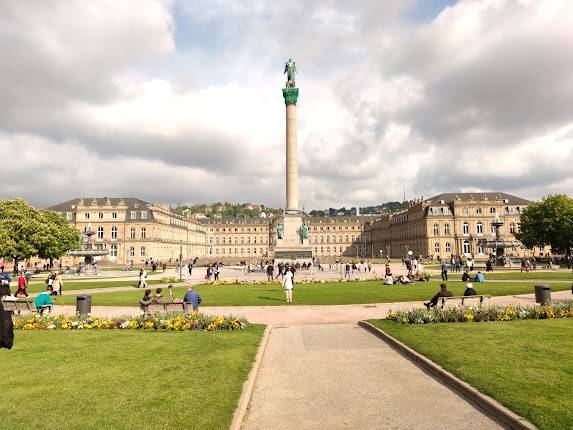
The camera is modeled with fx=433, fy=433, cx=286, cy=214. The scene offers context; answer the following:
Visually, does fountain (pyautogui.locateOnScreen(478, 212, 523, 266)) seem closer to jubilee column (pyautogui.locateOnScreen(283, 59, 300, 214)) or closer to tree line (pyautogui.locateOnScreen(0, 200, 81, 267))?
jubilee column (pyautogui.locateOnScreen(283, 59, 300, 214))

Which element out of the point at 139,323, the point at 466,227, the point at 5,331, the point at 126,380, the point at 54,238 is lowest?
the point at 126,380

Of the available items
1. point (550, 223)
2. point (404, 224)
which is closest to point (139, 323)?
point (550, 223)

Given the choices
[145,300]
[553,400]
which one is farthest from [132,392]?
[145,300]

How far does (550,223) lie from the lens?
3024 inches

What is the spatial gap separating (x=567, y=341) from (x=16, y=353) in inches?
692

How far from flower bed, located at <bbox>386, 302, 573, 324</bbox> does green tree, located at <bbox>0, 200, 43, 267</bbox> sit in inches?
2451

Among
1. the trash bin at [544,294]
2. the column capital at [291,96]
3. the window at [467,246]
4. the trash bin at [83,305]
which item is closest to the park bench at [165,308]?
the trash bin at [83,305]

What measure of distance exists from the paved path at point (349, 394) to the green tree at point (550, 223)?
75.2 m

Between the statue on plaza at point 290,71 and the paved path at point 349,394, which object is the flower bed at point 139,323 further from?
the statue on plaza at point 290,71

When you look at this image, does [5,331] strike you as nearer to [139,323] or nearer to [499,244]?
[139,323]

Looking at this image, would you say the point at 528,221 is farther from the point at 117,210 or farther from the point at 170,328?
the point at 117,210

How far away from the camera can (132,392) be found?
9758 millimetres

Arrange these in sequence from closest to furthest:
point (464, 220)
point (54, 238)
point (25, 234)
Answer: point (25, 234), point (54, 238), point (464, 220)

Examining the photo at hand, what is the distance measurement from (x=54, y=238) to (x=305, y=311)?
59.9 metres
